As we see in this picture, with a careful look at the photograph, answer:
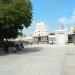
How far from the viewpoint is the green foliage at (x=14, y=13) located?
110 feet

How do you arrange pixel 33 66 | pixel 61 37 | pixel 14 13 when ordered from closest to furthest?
1. pixel 33 66
2. pixel 14 13
3. pixel 61 37

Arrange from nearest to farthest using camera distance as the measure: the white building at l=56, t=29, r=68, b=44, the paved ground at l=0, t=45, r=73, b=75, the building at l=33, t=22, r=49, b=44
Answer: the paved ground at l=0, t=45, r=73, b=75 < the white building at l=56, t=29, r=68, b=44 < the building at l=33, t=22, r=49, b=44

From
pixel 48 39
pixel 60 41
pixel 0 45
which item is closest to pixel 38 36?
pixel 48 39

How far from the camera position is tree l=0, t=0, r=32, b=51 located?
110ft

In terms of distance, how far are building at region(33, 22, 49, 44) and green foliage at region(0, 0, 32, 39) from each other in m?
65.4

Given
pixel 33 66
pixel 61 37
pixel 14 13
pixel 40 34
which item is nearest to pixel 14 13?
pixel 14 13

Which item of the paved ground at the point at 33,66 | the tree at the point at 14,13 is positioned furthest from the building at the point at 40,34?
the paved ground at the point at 33,66

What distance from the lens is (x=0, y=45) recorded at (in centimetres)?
4781

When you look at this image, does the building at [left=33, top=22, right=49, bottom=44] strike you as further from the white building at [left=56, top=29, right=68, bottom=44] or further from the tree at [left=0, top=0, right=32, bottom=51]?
the tree at [left=0, top=0, right=32, bottom=51]

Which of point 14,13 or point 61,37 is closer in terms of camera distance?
point 14,13

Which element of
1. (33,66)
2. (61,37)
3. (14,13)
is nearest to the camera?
(33,66)

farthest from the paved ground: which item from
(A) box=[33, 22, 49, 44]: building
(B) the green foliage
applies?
(A) box=[33, 22, 49, 44]: building

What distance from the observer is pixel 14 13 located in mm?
34875

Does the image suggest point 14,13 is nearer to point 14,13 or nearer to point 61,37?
point 14,13
